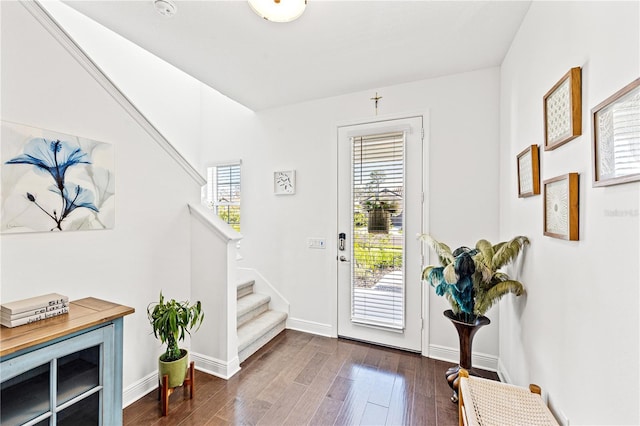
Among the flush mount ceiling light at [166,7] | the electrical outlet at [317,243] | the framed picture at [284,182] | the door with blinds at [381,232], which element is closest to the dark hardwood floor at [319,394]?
the door with blinds at [381,232]

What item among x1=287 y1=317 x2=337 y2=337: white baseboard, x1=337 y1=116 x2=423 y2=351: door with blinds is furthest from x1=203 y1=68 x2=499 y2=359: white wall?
x1=337 y1=116 x2=423 y2=351: door with blinds

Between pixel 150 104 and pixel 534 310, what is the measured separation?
13.4ft

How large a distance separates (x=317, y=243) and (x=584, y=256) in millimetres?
2293

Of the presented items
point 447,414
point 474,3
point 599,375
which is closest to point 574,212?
point 599,375

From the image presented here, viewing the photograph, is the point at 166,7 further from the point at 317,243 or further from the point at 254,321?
the point at 254,321

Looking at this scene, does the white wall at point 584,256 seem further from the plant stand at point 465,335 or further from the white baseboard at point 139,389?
the white baseboard at point 139,389

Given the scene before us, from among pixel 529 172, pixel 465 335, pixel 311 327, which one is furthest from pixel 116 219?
pixel 529 172

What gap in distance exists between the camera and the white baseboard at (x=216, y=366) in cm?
226

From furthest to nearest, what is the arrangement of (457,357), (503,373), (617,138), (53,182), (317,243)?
(317,243) → (457,357) → (503,373) → (53,182) → (617,138)

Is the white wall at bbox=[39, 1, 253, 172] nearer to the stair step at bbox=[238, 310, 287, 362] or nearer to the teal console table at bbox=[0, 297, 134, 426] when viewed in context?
the teal console table at bbox=[0, 297, 134, 426]

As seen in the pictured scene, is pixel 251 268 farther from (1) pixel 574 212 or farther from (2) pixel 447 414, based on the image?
(1) pixel 574 212

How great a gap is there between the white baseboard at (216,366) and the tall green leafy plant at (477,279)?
176 cm

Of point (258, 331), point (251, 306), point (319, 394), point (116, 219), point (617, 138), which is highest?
point (617, 138)

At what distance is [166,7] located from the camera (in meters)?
1.71
